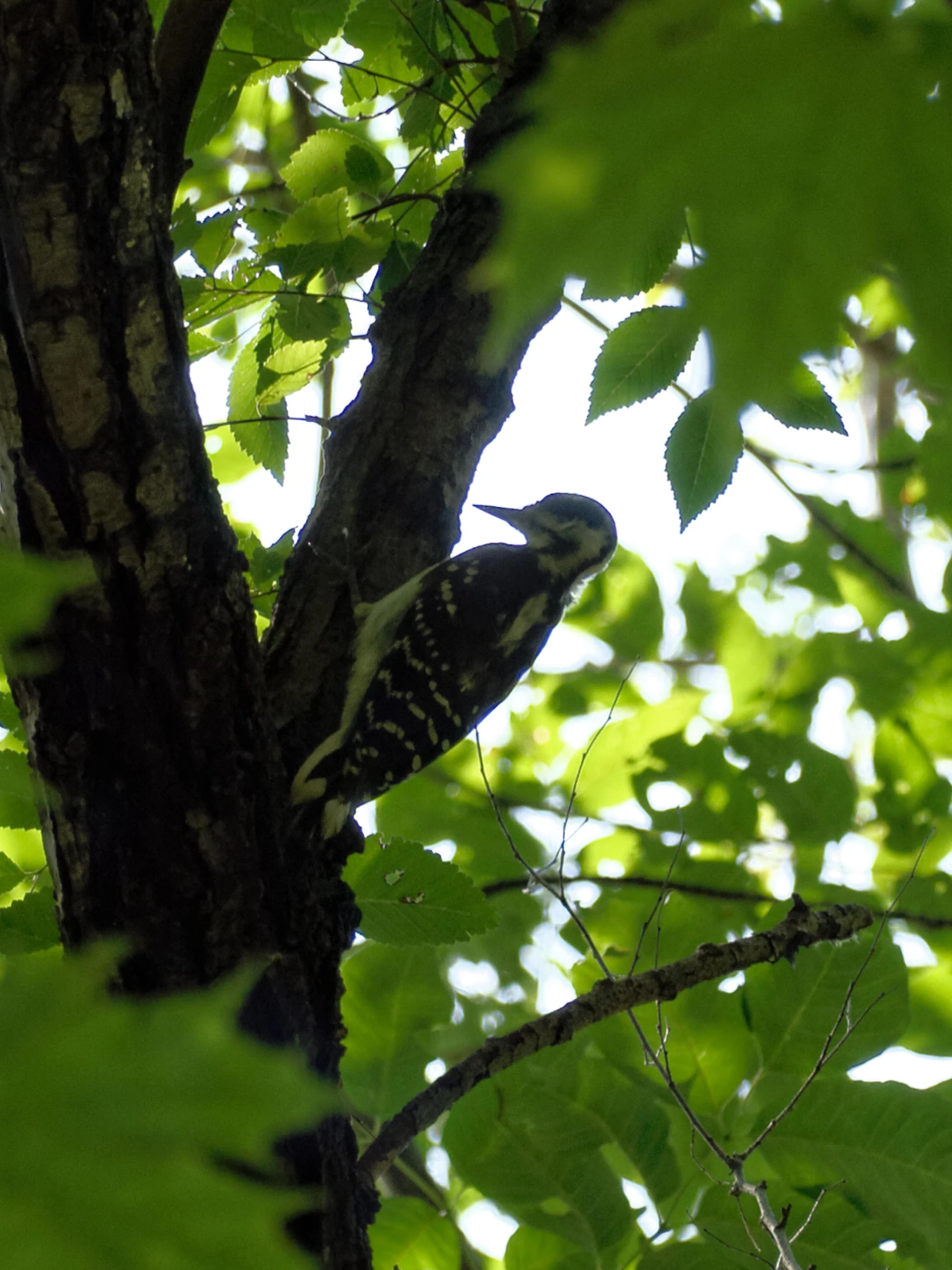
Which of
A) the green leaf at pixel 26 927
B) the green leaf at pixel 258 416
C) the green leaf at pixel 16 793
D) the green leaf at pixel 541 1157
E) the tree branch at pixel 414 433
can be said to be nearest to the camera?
the green leaf at pixel 16 793

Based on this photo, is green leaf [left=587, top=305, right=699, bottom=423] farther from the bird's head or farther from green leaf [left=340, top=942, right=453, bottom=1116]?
the bird's head

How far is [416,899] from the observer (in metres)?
2.16

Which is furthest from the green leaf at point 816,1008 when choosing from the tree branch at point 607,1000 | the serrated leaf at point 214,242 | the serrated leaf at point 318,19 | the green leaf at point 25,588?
the serrated leaf at point 318,19

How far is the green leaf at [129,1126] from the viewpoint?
1.94 feet

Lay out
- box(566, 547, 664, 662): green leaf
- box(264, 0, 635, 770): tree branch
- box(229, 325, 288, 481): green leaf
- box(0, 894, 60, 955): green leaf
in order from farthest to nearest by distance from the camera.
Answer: box(566, 547, 664, 662): green leaf
box(229, 325, 288, 481): green leaf
box(264, 0, 635, 770): tree branch
box(0, 894, 60, 955): green leaf

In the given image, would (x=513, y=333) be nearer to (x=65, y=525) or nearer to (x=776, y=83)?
(x=776, y=83)

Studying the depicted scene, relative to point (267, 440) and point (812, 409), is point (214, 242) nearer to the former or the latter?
point (267, 440)

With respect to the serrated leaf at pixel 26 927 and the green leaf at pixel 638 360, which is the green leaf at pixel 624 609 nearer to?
the green leaf at pixel 638 360

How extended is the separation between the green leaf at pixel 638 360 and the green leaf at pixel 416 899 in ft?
3.22

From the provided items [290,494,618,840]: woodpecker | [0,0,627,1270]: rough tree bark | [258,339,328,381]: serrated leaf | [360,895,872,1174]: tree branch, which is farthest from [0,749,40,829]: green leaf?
[258,339,328,381]: serrated leaf

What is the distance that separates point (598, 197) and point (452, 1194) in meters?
2.35

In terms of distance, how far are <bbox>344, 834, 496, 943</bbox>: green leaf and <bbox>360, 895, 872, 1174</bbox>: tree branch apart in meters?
0.24

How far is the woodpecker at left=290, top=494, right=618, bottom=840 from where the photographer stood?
2.79m

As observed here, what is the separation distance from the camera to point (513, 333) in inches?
26.8
